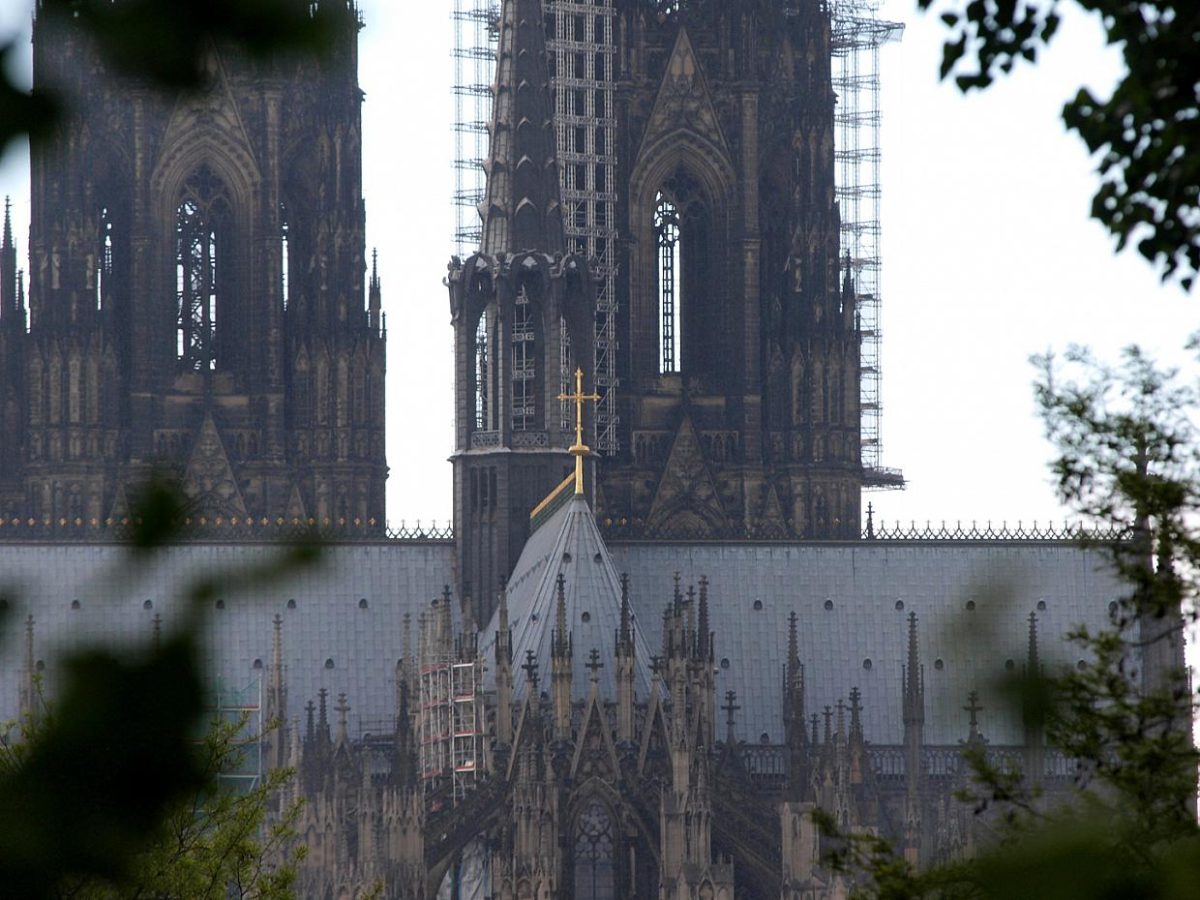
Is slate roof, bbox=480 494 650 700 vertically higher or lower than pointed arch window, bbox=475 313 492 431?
lower

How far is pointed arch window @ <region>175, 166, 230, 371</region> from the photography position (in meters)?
68.6

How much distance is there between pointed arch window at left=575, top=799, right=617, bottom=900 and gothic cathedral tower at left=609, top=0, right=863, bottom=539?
67.1 feet

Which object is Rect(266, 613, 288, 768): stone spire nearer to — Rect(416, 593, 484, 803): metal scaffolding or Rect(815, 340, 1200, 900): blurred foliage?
Rect(416, 593, 484, 803): metal scaffolding

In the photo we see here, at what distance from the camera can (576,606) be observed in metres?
52.8

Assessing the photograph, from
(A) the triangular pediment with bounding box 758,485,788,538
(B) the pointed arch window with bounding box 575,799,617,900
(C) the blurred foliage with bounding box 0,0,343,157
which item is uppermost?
(C) the blurred foliage with bounding box 0,0,343,157

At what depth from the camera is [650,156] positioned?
6944 centimetres

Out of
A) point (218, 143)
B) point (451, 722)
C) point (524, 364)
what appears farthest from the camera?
point (218, 143)

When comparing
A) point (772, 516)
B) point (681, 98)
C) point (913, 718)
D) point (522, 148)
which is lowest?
point (913, 718)

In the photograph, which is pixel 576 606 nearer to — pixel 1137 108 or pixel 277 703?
pixel 277 703

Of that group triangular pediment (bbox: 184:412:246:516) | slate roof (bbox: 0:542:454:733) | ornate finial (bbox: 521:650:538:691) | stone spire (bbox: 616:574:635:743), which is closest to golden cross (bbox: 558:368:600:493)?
slate roof (bbox: 0:542:454:733)

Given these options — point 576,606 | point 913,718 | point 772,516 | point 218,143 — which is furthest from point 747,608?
point 218,143

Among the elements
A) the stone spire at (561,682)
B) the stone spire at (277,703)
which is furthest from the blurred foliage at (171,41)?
the stone spire at (277,703)

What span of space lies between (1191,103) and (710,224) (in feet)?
195

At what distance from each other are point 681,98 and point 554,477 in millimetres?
13258
